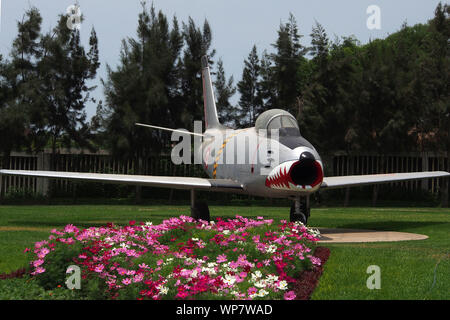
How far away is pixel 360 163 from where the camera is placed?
127 ft

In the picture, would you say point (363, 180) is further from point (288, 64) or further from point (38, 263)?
point (288, 64)

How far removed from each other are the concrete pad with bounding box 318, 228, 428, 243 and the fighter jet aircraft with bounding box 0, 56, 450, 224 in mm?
986

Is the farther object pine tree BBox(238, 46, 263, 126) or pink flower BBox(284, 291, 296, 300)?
pine tree BBox(238, 46, 263, 126)

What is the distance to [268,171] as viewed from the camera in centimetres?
1488

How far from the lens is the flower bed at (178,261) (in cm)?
657

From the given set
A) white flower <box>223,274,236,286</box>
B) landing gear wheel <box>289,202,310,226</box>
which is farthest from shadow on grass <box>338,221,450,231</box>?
white flower <box>223,274,236,286</box>

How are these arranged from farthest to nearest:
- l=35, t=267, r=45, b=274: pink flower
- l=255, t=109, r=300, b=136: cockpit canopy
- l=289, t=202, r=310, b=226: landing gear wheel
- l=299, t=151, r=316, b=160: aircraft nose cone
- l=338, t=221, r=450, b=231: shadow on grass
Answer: l=338, t=221, r=450, b=231: shadow on grass < l=255, t=109, r=300, b=136: cockpit canopy < l=289, t=202, r=310, b=226: landing gear wheel < l=299, t=151, r=316, b=160: aircraft nose cone < l=35, t=267, r=45, b=274: pink flower

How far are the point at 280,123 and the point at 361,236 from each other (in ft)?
12.5

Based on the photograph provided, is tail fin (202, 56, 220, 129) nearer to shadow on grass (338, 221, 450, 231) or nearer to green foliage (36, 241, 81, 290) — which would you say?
shadow on grass (338, 221, 450, 231)

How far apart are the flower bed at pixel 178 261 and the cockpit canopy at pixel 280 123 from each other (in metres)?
5.39

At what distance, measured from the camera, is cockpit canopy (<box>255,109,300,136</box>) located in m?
15.2

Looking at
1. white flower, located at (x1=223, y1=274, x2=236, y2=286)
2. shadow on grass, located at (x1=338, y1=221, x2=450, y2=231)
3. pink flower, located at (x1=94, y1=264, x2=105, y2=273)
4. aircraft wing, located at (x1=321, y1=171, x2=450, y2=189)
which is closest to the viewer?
white flower, located at (x1=223, y1=274, x2=236, y2=286)
